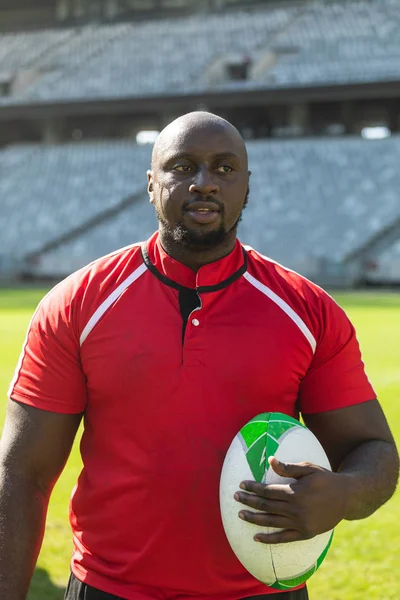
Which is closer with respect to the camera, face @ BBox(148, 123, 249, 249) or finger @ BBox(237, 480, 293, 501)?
finger @ BBox(237, 480, 293, 501)

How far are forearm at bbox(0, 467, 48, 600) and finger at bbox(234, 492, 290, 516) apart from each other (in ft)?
1.93

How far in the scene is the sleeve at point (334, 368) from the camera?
2.50 meters

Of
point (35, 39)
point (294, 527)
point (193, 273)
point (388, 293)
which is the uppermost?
point (35, 39)

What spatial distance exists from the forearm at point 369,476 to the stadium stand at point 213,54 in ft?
120

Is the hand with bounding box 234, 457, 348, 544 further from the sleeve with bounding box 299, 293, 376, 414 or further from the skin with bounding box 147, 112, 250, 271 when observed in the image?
the skin with bounding box 147, 112, 250, 271

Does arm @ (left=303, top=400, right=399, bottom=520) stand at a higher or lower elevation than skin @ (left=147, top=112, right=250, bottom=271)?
lower

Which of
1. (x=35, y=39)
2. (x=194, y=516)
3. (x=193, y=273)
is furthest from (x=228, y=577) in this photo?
(x=35, y=39)

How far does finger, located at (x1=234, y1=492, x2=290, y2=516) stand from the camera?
2.15 meters

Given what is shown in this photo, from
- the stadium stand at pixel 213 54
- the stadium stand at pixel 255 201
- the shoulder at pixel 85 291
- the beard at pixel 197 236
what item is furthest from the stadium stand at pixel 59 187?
the beard at pixel 197 236

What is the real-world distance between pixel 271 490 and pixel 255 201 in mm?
32554

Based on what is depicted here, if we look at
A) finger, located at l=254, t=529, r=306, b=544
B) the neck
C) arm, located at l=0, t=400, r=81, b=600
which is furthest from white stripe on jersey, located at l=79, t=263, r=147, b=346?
finger, located at l=254, t=529, r=306, b=544

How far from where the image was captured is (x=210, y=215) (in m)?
2.40

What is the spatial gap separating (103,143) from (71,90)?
3.49 metres

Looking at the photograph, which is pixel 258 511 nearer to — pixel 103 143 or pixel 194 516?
pixel 194 516
